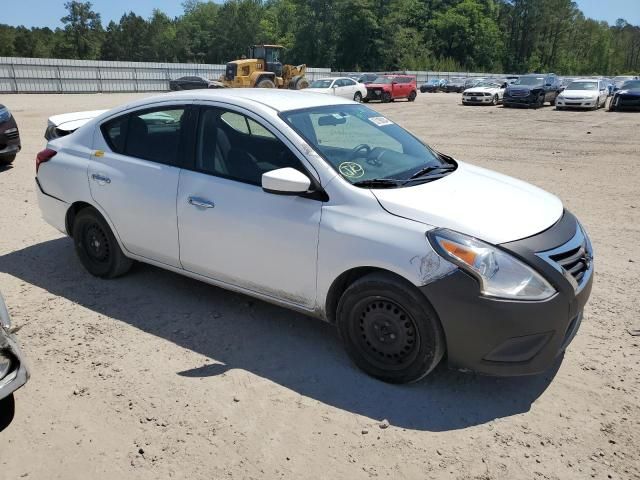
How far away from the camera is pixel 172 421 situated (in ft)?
9.90

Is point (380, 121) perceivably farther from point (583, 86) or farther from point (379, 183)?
point (583, 86)

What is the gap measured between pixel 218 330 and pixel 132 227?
1132 millimetres

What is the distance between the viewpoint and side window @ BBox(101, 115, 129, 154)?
4.50m

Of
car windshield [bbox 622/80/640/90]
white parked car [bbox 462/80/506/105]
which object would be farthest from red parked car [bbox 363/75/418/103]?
car windshield [bbox 622/80/640/90]

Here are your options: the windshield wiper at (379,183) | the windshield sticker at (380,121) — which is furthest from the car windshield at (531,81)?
the windshield wiper at (379,183)

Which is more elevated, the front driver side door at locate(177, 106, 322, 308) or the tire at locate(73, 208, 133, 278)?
the front driver side door at locate(177, 106, 322, 308)

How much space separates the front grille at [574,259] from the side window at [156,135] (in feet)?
8.79

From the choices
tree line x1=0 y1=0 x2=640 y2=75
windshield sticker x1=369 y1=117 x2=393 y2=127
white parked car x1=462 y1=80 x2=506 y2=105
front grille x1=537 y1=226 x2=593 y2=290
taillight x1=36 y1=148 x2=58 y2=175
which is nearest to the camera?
front grille x1=537 y1=226 x2=593 y2=290

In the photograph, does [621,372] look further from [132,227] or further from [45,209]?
[45,209]

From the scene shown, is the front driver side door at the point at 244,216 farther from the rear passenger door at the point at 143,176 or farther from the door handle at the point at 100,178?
the door handle at the point at 100,178

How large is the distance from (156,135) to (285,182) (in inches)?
61.1

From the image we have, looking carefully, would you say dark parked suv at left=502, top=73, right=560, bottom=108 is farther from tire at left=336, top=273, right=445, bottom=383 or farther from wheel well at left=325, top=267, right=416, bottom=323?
tire at left=336, top=273, right=445, bottom=383

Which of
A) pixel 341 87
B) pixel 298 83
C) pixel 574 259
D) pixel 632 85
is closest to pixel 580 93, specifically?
pixel 632 85

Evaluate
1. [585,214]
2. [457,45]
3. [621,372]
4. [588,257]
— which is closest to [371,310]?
[588,257]
